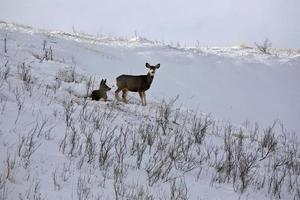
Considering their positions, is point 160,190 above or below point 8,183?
below

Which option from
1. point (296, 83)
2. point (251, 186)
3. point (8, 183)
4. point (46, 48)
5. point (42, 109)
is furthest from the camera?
point (296, 83)

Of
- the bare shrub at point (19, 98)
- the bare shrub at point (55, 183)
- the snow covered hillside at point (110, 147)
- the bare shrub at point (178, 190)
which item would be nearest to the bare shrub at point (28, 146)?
the snow covered hillside at point (110, 147)

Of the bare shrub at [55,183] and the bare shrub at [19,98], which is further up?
the bare shrub at [19,98]

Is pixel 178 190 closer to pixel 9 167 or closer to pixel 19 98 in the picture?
pixel 9 167

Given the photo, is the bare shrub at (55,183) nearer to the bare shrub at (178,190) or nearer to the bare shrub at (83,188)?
the bare shrub at (83,188)

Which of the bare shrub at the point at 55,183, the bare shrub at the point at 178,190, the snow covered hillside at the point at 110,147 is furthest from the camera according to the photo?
the bare shrub at the point at 178,190

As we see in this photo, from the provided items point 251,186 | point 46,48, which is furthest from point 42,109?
point 46,48

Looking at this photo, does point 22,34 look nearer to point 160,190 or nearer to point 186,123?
point 186,123

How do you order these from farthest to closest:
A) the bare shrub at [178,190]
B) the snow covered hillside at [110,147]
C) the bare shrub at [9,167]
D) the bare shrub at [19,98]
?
1. the bare shrub at [19,98]
2. the bare shrub at [178,190]
3. the snow covered hillside at [110,147]
4. the bare shrub at [9,167]

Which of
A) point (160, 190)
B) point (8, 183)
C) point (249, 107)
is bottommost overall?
point (249, 107)

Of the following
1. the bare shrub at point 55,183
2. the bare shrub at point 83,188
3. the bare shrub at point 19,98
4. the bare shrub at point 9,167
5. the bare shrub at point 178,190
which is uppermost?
the bare shrub at point 19,98

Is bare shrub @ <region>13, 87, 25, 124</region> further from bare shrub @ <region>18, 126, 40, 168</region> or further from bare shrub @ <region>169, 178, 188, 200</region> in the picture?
bare shrub @ <region>169, 178, 188, 200</region>

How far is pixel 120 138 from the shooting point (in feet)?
23.1

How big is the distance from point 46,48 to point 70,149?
1098 cm
